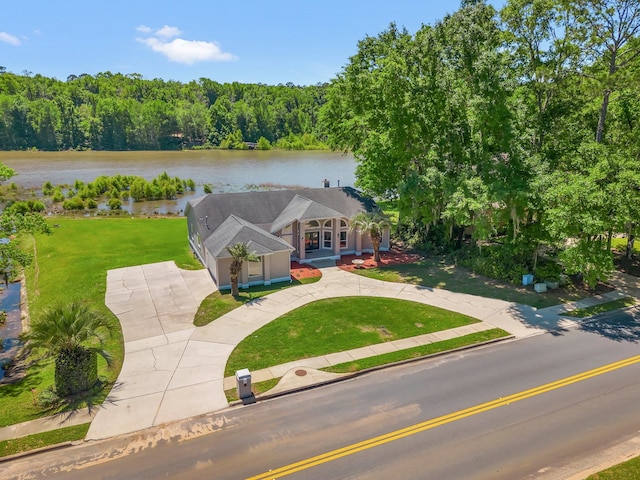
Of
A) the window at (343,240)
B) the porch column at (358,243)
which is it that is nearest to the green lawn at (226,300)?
the window at (343,240)

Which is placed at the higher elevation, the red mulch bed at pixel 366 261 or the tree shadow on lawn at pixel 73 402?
the red mulch bed at pixel 366 261

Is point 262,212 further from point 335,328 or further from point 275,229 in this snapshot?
point 335,328

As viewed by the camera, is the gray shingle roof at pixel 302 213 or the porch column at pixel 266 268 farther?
the gray shingle roof at pixel 302 213

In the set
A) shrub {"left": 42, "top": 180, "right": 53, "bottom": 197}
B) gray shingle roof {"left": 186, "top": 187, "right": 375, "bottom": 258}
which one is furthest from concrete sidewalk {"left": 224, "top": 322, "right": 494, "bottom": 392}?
shrub {"left": 42, "top": 180, "right": 53, "bottom": 197}

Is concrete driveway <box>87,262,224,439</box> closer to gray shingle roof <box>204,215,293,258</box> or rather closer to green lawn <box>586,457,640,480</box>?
gray shingle roof <box>204,215,293,258</box>

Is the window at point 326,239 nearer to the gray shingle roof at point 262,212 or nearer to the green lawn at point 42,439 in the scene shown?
the gray shingle roof at point 262,212

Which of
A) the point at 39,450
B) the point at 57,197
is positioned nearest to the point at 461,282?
the point at 39,450
